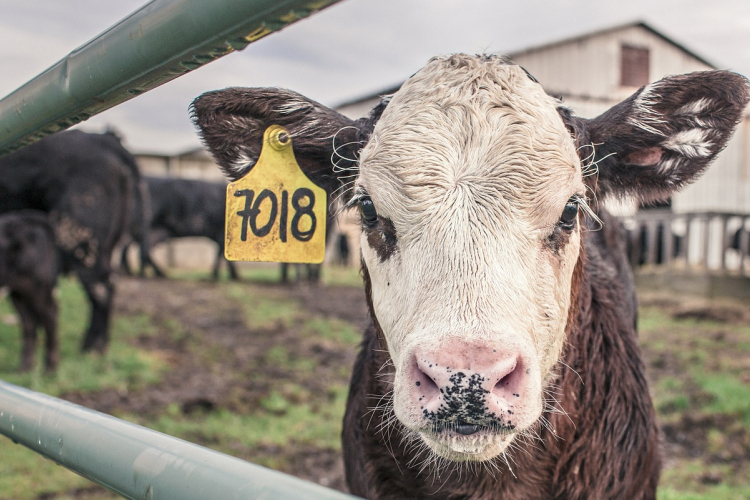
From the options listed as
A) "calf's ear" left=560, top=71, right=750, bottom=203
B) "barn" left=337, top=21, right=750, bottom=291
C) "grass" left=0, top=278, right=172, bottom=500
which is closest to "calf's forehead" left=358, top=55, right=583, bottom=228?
"calf's ear" left=560, top=71, right=750, bottom=203

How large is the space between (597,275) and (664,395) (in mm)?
3424

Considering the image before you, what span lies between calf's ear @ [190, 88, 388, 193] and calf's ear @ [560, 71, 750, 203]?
0.72 metres

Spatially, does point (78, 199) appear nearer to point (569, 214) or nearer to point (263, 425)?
point (263, 425)

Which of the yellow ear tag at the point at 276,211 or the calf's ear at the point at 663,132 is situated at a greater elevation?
the calf's ear at the point at 663,132

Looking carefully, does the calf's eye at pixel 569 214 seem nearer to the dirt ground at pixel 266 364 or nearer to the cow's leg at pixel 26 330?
the dirt ground at pixel 266 364

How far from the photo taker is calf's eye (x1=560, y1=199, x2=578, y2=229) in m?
1.72

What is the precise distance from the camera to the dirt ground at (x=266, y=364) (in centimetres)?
412

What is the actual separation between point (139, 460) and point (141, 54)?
2.05ft


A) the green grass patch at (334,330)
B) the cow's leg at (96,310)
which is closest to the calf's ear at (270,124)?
the cow's leg at (96,310)

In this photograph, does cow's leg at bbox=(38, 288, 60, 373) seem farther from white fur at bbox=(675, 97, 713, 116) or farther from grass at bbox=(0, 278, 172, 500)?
white fur at bbox=(675, 97, 713, 116)

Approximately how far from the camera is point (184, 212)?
563 inches

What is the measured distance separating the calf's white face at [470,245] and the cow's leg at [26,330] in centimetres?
516

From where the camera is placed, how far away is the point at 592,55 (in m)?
18.2

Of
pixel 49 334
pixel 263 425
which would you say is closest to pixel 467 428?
pixel 263 425
